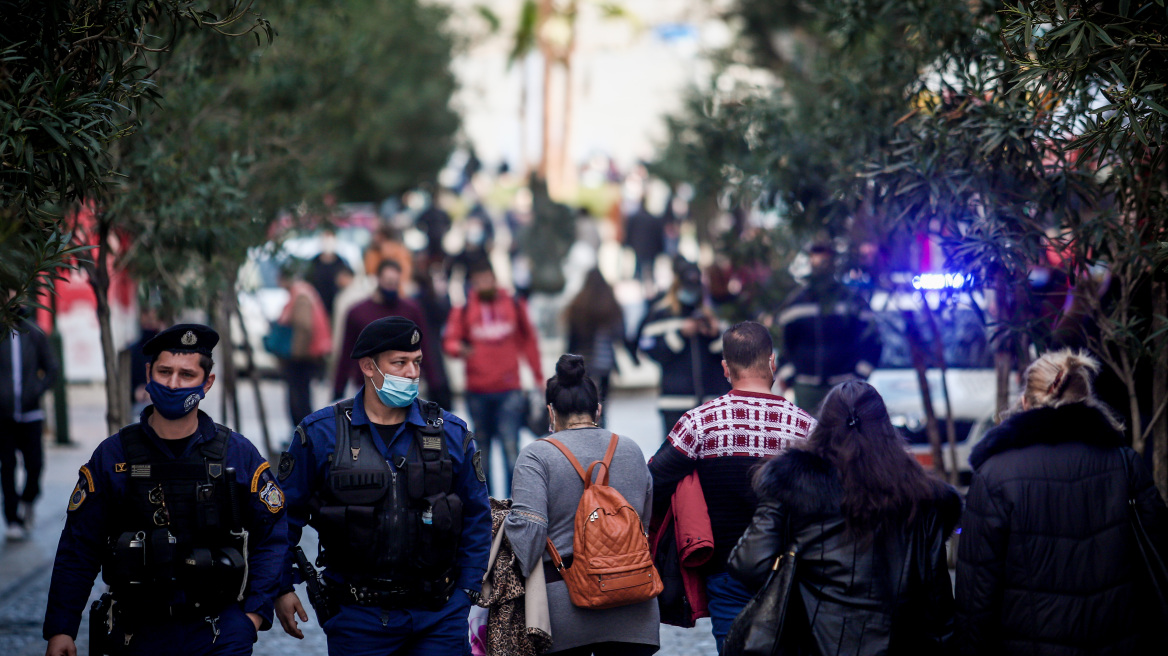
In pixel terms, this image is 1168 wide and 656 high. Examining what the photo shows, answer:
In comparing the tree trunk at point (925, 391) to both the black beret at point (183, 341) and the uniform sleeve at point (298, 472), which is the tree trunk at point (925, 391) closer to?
the uniform sleeve at point (298, 472)

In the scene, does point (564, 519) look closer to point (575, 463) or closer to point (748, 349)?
point (575, 463)

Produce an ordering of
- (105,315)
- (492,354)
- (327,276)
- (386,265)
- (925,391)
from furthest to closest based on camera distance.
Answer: (327,276), (386,265), (492,354), (925,391), (105,315)

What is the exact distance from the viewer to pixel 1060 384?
169 inches

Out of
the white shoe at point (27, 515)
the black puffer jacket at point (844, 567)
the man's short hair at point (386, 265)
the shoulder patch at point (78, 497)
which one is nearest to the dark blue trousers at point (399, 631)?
the shoulder patch at point (78, 497)

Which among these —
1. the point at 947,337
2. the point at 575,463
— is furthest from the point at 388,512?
the point at 947,337

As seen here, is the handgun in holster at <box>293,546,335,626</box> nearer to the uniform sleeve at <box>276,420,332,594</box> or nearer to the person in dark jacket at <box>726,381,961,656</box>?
the uniform sleeve at <box>276,420,332,594</box>

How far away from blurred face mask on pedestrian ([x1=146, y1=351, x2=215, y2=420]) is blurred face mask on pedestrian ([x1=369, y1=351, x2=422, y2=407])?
60 cm

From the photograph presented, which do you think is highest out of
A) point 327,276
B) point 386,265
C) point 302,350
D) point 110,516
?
point 327,276

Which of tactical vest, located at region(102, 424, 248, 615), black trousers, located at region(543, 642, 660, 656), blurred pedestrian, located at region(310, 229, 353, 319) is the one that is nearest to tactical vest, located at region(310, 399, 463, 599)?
tactical vest, located at region(102, 424, 248, 615)

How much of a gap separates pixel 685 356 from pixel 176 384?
5816mm

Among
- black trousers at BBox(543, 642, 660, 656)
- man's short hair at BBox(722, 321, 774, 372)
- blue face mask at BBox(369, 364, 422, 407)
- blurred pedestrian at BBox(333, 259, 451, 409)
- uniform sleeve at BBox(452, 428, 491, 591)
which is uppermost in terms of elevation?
blurred pedestrian at BBox(333, 259, 451, 409)

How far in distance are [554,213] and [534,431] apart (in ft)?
41.3

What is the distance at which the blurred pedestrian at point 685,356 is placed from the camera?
944 cm

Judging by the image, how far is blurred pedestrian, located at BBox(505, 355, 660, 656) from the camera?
4.48 m
